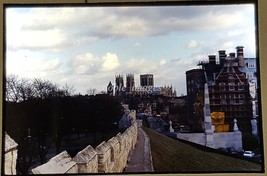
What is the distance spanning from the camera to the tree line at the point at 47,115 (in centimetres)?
227

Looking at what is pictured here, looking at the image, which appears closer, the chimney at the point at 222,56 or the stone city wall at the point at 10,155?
the stone city wall at the point at 10,155

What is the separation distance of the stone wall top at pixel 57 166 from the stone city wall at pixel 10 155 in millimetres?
133

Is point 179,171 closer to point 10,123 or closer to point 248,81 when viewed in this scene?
point 248,81

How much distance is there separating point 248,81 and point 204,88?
276 millimetres

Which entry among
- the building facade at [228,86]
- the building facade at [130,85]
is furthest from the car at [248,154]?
the building facade at [130,85]

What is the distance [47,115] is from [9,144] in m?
0.28

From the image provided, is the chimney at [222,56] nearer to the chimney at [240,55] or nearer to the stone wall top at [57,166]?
the chimney at [240,55]

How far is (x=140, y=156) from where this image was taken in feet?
7.63

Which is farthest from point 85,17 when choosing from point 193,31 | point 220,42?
point 220,42

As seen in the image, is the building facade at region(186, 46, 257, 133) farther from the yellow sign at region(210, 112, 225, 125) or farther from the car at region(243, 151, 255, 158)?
the car at region(243, 151, 255, 158)

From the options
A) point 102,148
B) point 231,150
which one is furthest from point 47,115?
point 231,150

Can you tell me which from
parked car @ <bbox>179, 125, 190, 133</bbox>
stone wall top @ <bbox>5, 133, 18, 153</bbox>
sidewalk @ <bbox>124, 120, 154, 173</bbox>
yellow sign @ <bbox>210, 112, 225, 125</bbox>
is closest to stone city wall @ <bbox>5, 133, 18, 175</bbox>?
stone wall top @ <bbox>5, 133, 18, 153</bbox>

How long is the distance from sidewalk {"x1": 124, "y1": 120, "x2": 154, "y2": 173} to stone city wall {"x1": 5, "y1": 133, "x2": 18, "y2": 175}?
0.67 m

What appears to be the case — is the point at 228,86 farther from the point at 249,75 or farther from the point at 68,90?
the point at 68,90
